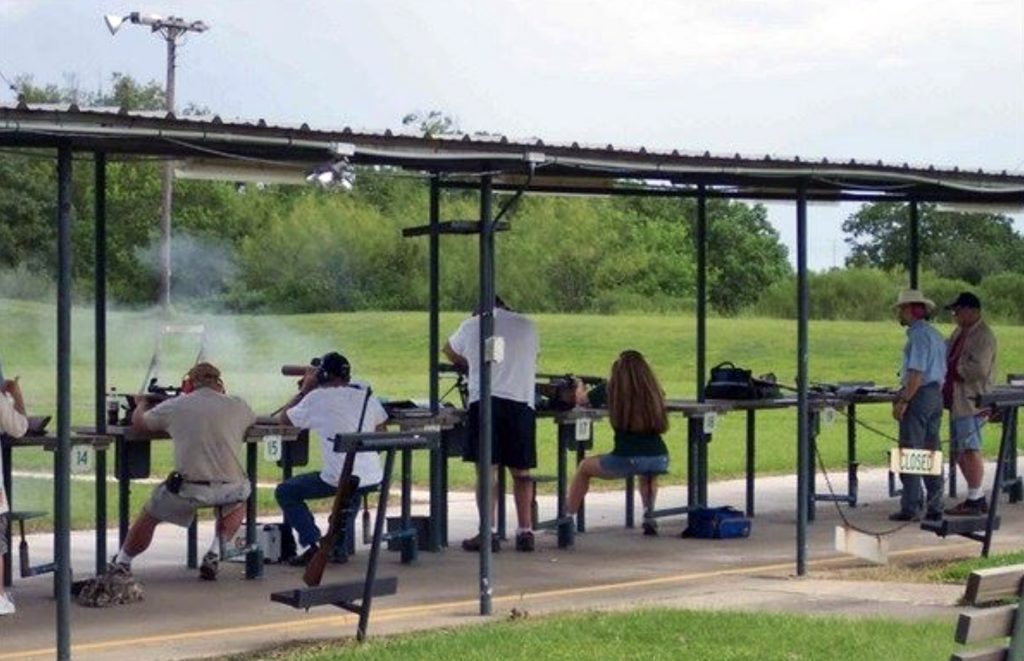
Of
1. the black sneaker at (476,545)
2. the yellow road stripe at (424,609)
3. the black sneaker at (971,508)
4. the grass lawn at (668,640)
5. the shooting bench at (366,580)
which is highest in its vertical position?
the shooting bench at (366,580)

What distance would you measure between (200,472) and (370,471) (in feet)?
4.80

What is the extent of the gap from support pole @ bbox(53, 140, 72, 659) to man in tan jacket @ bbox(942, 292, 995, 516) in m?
9.02

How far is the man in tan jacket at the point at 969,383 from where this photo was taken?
1820cm

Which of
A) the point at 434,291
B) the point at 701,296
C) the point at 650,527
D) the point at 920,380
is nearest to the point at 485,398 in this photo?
the point at 434,291

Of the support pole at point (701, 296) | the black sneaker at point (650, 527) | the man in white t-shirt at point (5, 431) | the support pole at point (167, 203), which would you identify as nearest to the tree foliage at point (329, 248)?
the support pole at point (167, 203)

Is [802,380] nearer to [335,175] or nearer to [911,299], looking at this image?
[911,299]

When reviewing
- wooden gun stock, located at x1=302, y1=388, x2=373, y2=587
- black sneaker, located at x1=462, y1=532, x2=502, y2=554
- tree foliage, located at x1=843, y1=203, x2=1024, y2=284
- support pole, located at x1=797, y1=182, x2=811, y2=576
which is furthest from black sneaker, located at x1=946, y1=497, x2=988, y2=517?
tree foliage, located at x1=843, y1=203, x2=1024, y2=284

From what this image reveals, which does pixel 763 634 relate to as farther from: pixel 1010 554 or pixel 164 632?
pixel 1010 554

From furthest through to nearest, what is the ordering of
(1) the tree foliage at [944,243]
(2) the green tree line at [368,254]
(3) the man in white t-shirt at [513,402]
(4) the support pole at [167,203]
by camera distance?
(1) the tree foliage at [944,243]
(2) the green tree line at [368,254]
(4) the support pole at [167,203]
(3) the man in white t-shirt at [513,402]

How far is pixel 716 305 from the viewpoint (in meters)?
66.1

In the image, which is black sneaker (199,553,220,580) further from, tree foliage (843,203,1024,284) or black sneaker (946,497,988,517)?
tree foliage (843,203,1024,284)

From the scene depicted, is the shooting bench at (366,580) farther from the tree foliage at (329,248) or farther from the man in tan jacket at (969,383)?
the tree foliage at (329,248)

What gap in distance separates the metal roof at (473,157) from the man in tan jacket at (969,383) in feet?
3.42

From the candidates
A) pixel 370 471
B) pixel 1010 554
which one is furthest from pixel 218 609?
pixel 1010 554
